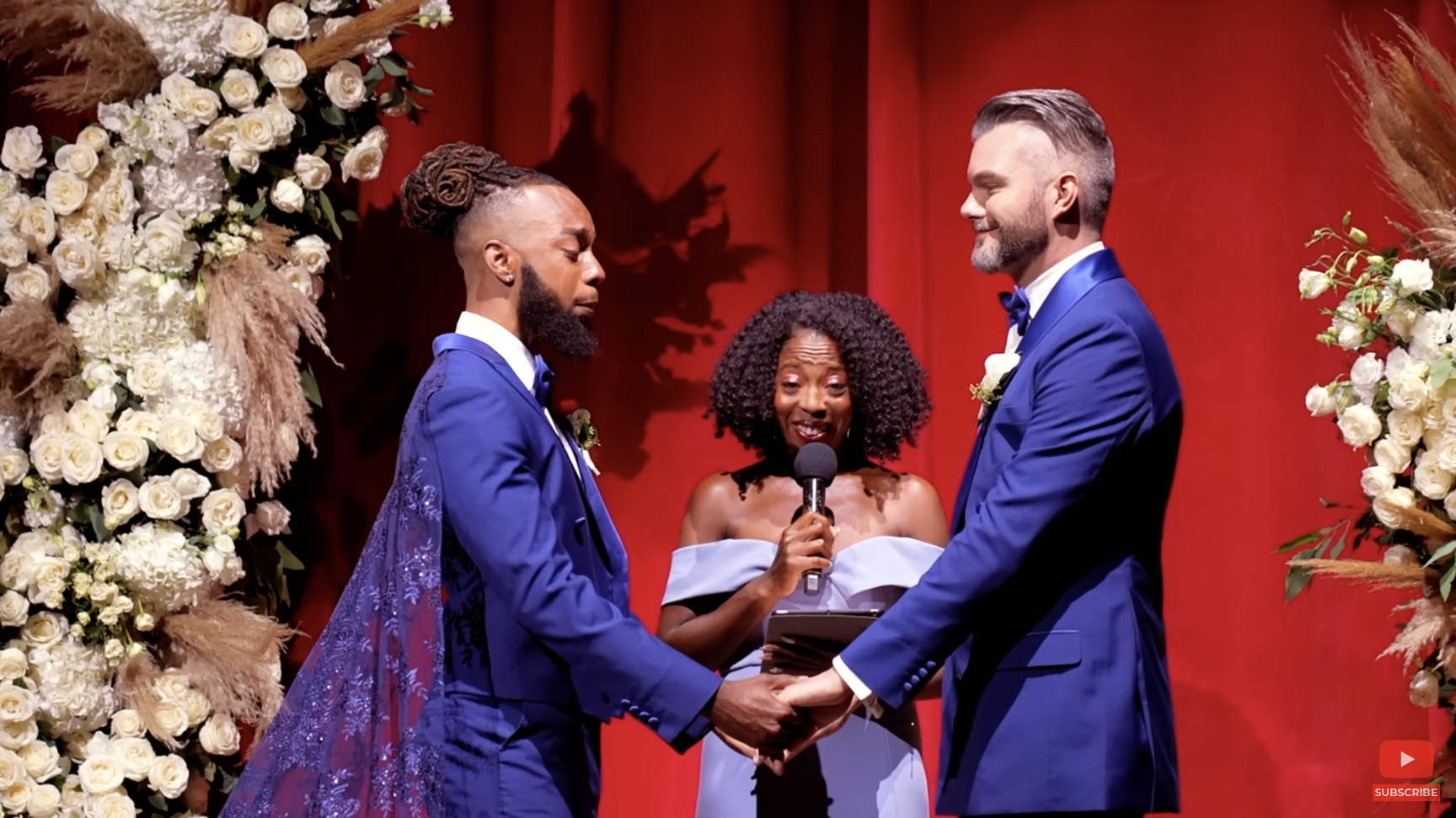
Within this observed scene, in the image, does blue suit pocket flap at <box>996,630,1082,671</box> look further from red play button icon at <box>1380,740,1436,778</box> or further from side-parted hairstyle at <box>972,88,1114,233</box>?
red play button icon at <box>1380,740,1436,778</box>

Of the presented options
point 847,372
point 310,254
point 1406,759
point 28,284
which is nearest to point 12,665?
point 28,284

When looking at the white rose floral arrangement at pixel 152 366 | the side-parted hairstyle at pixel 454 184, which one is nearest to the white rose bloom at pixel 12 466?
the white rose floral arrangement at pixel 152 366

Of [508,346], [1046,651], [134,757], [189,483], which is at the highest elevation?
[508,346]

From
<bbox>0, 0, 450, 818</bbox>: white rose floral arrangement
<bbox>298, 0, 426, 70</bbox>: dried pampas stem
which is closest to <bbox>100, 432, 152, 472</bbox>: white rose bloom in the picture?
<bbox>0, 0, 450, 818</bbox>: white rose floral arrangement

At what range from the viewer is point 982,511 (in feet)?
8.18

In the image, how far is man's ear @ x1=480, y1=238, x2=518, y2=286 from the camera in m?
2.98

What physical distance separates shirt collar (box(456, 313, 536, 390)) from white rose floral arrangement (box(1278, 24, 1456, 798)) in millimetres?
1527

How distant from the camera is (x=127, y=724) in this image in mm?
3545

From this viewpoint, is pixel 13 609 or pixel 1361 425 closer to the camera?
pixel 1361 425

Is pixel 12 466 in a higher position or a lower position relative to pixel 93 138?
lower

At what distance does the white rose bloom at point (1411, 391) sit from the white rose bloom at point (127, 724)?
2.79 metres

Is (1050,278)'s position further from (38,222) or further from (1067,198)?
(38,222)

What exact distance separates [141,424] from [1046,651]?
2201 millimetres

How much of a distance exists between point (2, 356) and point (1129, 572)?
258 cm
